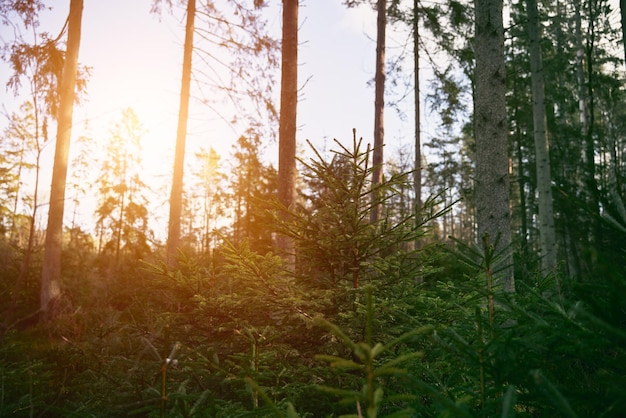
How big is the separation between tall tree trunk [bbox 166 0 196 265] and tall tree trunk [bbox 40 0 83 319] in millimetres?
2738

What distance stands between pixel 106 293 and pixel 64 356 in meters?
7.82

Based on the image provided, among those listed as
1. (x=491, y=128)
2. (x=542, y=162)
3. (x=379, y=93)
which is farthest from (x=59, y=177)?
(x=542, y=162)

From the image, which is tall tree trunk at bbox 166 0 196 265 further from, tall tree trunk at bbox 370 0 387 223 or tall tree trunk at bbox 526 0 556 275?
tall tree trunk at bbox 526 0 556 275

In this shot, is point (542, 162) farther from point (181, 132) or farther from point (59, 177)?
point (59, 177)

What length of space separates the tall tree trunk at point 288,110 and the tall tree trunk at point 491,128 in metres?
3.10

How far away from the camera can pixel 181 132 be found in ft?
35.1

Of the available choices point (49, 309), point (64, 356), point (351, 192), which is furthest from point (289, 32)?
point (49, 309)

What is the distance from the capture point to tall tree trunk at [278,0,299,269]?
6652mm

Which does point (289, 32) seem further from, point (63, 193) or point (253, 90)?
point (63, 193)

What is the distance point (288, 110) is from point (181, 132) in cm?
506

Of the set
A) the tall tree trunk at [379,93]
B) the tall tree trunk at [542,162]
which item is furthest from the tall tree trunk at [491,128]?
the tall tree trunk at [379,93]

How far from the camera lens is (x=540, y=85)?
1090 cm

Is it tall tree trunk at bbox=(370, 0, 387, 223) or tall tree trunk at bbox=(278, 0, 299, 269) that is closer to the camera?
tall tree trunk at bbox=(278, 0, 299, 269)

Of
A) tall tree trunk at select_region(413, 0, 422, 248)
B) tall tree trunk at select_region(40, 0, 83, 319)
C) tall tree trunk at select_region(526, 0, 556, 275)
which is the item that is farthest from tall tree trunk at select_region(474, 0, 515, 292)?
tall tree trunk at select_region(40, 0, 83, 319)
